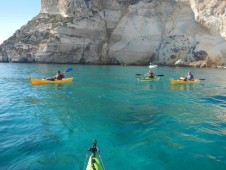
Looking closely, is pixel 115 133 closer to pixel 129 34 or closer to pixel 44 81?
pixel 44 81

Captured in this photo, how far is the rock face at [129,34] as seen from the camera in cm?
6069

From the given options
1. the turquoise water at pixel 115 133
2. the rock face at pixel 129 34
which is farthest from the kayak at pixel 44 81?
the rock face at pixel 129 34

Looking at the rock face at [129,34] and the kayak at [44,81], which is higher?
the rock face at [129,34]

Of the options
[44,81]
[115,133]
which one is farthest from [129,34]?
[115,133]

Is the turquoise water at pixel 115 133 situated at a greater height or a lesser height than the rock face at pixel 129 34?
lesser

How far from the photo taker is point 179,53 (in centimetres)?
6278

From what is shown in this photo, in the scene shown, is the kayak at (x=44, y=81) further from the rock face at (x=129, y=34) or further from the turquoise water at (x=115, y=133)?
the rock face at (x=129, y=34)

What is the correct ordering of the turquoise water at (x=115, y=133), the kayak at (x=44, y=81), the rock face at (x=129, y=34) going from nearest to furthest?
the turquoise water at (x=115, y=133)
the kayak at (x=44, y=81)
the rock face at (x=129, y=34)

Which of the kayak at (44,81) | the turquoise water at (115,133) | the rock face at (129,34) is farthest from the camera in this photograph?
the rock face at (129,34)

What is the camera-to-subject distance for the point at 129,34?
68.1 meters

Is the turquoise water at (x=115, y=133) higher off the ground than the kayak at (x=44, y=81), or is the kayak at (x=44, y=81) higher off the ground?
the kayak at (x=44, y=81)

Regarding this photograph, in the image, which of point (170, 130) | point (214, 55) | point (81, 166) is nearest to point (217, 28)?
point (214, 55)

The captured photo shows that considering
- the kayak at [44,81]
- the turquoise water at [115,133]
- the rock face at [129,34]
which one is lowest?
the turquoise water at [115,133]

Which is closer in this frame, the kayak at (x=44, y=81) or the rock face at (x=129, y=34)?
the kayak at (x=44, y=81)
